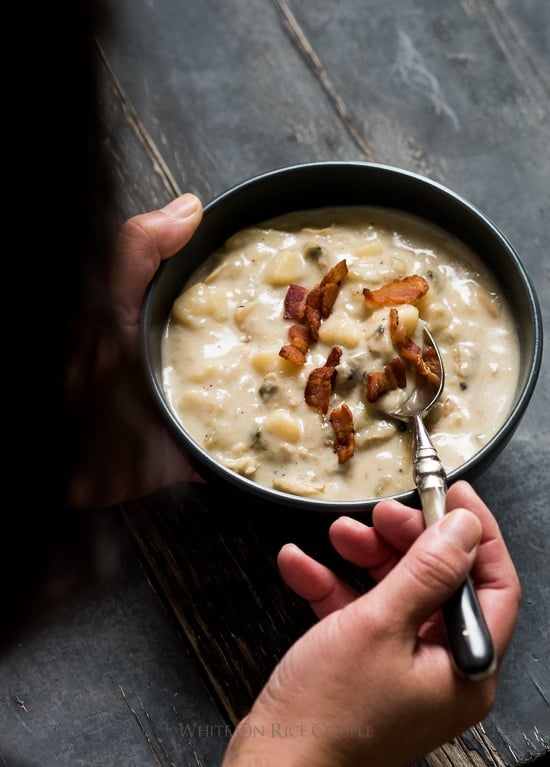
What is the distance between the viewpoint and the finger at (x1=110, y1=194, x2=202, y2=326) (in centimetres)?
166

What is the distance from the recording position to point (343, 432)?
1.54m

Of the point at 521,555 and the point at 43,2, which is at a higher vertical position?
the point at 43,2

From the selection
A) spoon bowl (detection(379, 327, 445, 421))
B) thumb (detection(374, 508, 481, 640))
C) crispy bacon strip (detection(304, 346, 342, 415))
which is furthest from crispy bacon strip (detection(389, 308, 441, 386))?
thumb (detection(374, 508, 481, 640))

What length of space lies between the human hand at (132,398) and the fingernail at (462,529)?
0.52m

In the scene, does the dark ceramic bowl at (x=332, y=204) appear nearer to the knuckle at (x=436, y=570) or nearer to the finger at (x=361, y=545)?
the finger at (x=361, y=545)

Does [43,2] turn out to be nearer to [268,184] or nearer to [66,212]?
[66,212]

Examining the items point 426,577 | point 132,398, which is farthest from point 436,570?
point 132,398

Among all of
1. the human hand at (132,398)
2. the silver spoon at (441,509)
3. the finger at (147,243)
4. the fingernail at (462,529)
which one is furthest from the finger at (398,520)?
the finger at (147,243)

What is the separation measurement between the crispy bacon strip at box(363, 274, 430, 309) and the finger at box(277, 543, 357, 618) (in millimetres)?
453

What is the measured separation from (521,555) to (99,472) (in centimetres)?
80

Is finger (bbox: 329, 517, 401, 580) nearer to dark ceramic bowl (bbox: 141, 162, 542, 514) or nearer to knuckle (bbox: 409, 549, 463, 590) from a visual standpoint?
dark ceramic bowl (bbox: 141, 162, 542, 514)

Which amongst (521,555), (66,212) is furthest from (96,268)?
(521,555)

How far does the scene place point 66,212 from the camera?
76 centimetres

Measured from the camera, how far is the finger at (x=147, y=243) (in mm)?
1662
